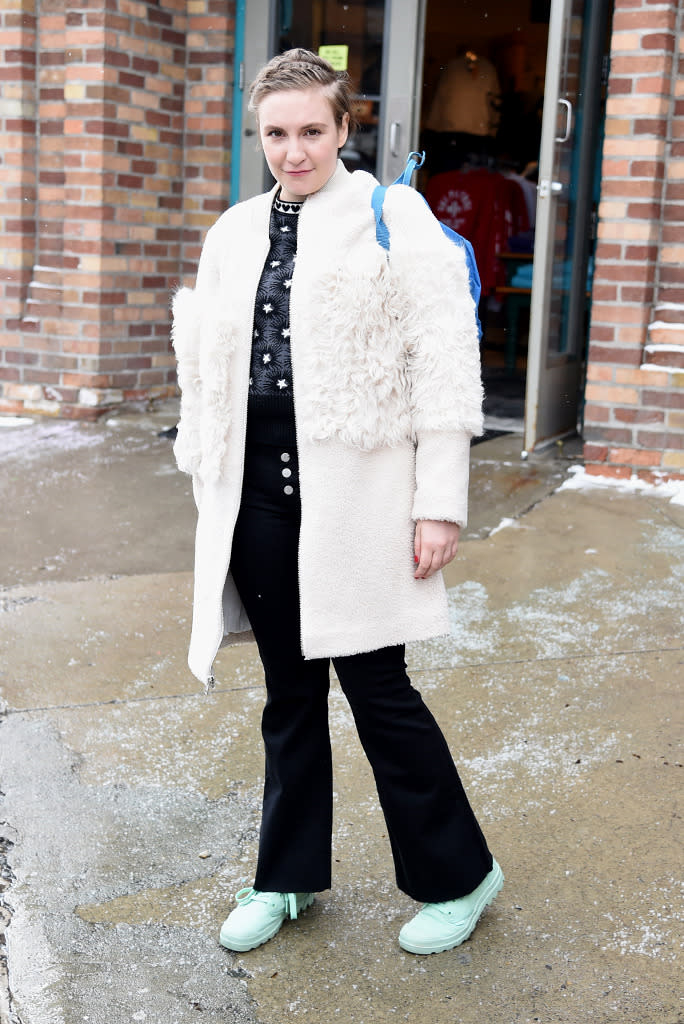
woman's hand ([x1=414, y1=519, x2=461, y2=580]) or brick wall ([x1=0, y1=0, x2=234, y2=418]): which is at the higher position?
brick wall ([x1=0, y1=0, x2=234, y2=418])

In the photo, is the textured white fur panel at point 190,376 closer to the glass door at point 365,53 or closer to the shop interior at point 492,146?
the glass door at point 365,53

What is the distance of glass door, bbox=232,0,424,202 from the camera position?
676cm

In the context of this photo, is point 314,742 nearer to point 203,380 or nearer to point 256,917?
point 256,917

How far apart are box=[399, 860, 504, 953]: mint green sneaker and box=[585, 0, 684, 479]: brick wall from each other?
373 cm

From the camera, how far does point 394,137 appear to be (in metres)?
6.84

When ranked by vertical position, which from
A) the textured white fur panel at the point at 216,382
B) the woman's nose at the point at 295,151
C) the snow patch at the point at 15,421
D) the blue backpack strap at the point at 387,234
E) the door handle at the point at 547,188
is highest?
the door handle at the point at 547,188

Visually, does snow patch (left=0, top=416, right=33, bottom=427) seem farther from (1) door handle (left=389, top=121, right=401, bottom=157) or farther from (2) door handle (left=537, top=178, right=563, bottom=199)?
(2) door handle (left=537, top=178, right=563, bottom=199)

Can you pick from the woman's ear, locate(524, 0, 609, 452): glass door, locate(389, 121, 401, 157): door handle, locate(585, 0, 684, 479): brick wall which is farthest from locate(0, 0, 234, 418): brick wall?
the woman's ear

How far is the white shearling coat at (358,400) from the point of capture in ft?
7.37

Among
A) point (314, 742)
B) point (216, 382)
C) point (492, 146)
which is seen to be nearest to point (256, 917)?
point (314, 742)

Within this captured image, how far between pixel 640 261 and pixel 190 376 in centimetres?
384

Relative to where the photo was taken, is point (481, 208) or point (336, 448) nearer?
point (336, 448)

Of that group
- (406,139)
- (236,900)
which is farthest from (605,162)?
(236,900)

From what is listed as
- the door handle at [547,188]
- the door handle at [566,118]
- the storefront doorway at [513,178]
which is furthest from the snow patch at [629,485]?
the door handle at [566,118]
